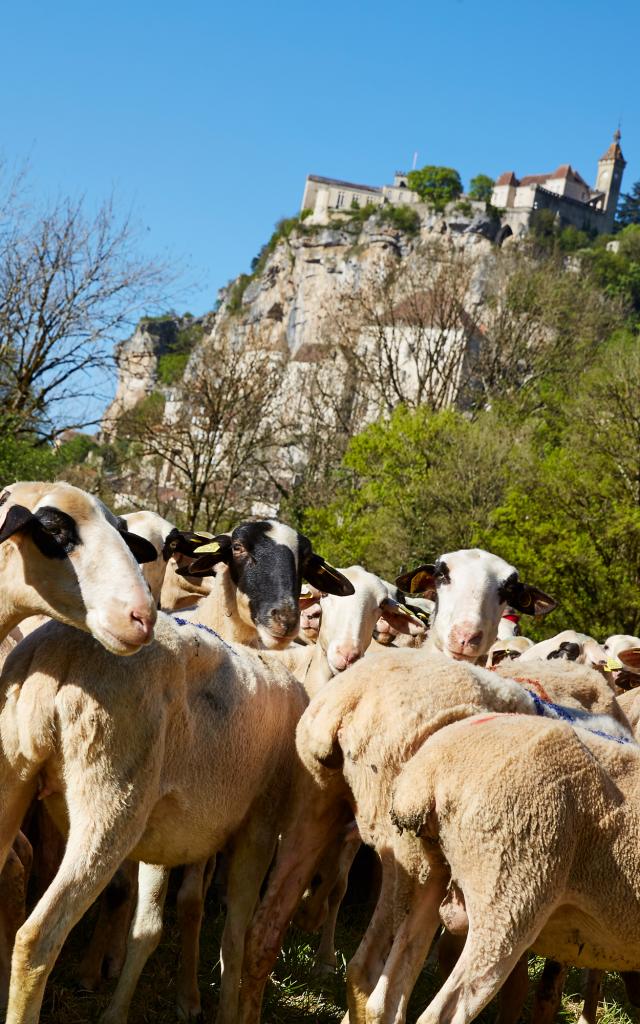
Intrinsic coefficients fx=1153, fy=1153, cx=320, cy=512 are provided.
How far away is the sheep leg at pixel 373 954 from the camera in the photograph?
4984 millimetres

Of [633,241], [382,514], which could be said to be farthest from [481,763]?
[633,241]

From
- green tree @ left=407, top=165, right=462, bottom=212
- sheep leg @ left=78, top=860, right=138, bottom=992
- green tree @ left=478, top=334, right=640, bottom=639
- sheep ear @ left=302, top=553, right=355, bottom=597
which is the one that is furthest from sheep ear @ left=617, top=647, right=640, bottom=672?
green tree @ left=407, top=165, right=462, bottom=212

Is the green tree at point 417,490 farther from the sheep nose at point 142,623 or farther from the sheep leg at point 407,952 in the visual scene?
the sheep nose at point 142,623

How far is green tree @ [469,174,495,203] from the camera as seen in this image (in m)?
146

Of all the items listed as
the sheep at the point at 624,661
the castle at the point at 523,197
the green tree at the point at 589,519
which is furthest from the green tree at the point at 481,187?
the sheep at the point at 624,661

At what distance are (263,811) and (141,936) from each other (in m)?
0.84

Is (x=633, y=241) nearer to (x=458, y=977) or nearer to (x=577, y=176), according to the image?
(x=577, y=176)

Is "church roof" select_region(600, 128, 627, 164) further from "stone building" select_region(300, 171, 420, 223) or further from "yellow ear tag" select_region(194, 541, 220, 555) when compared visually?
"yellow ear tag" select_region(194, 541, 220, 555)

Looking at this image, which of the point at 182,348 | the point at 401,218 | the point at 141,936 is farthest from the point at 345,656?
the point at 401,218

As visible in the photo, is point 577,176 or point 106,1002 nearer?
point 106,1002

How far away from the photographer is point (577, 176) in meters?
162

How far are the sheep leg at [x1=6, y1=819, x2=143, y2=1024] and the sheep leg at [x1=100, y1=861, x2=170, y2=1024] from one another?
3.15 feet

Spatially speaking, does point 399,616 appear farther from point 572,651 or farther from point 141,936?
point 141,936

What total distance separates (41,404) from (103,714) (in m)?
20.0
